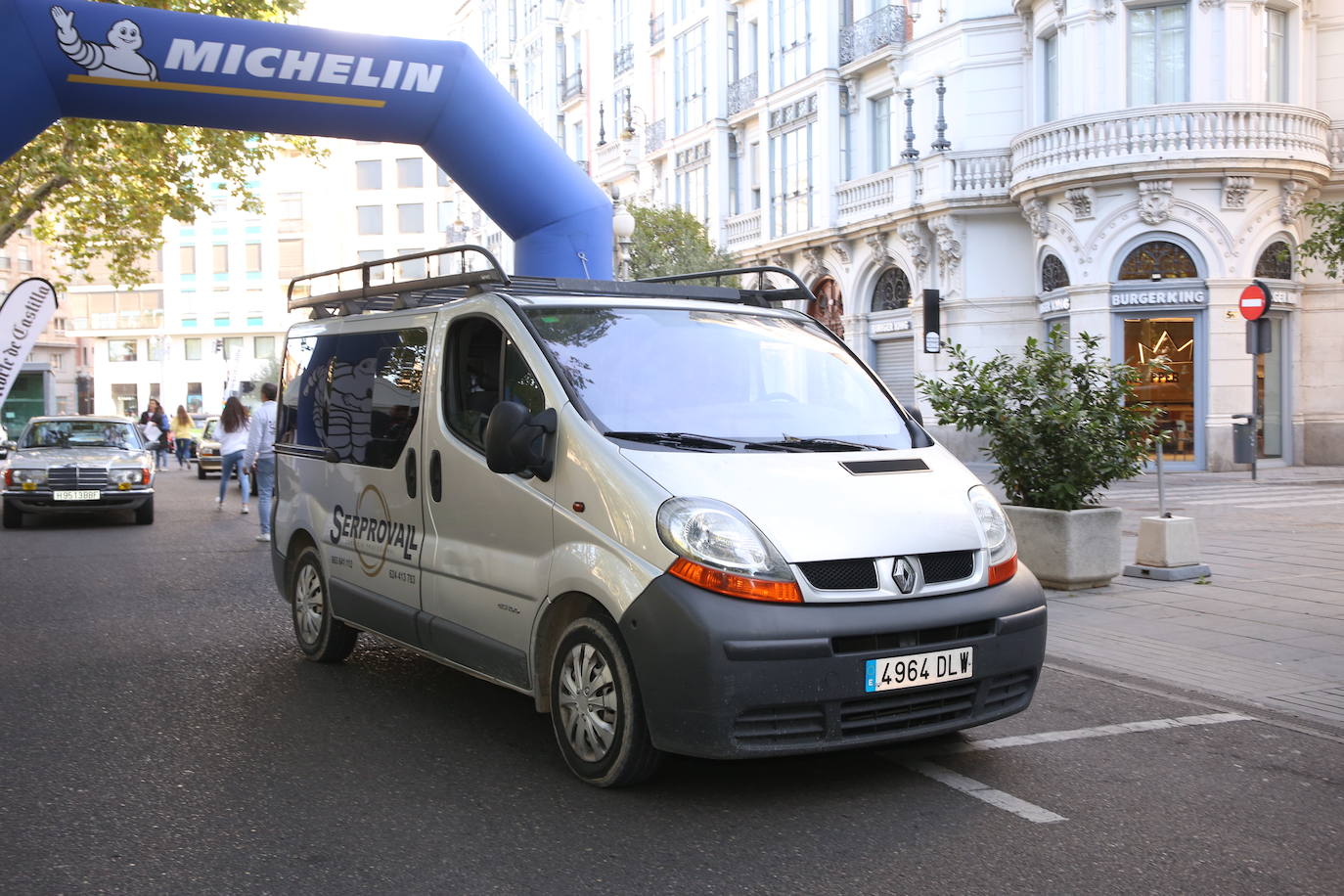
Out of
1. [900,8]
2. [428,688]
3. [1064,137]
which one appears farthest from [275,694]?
[900,8]

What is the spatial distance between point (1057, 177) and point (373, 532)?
21547 mm

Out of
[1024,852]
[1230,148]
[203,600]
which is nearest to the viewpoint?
[1024,852]

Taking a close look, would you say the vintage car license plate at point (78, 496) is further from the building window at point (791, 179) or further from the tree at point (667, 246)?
the building window at point (791, 179)

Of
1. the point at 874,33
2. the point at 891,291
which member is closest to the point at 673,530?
the point at 891,291

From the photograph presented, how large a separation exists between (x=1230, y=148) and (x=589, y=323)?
21.8 m

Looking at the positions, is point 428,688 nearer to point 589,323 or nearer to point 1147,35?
point 589,323

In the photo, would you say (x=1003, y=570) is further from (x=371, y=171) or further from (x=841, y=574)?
(x=371, y=171)

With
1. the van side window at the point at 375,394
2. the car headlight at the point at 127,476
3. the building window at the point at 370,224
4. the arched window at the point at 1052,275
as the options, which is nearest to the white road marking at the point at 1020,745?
the van side window at the point at 375,394

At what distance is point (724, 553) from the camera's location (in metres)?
4.70

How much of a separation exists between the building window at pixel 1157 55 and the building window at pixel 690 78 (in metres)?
14.9

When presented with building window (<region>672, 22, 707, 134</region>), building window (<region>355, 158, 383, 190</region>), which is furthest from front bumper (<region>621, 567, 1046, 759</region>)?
building window (<region>355, 158, 383, 190</region>)

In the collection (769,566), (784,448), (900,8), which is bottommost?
→ (769,566)

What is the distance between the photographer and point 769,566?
4688 millimetres

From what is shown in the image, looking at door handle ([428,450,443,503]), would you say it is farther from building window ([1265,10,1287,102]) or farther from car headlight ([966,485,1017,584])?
building window ([1265,10,1287,102])
